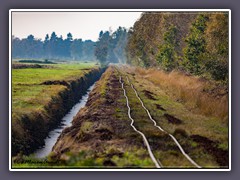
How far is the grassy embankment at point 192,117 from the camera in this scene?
1348 centimetres

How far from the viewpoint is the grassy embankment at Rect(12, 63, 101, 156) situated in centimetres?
1606

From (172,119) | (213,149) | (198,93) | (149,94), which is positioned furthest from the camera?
(149,94)

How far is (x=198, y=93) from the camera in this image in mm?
21625

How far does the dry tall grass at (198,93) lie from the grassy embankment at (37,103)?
6969 millimetres

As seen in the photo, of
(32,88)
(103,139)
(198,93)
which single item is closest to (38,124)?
(103,139)

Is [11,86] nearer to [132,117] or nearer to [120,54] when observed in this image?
[132,117]

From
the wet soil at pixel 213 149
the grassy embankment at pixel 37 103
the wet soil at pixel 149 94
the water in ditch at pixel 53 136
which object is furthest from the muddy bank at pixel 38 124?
the wet soil at pixel 213 149

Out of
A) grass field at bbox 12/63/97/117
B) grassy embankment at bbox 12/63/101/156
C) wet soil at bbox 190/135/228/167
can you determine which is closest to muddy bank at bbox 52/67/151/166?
grassy embankment at bbox 12/63/101/156

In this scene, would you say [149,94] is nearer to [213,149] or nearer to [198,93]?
[198,93]

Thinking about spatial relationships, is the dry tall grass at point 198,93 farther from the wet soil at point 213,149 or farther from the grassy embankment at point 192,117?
the wet soil at point 213,149

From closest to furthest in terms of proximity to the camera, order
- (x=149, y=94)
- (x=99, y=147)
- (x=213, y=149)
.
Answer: (x=213, y=149)
(x=99, y=147)
(x=149, y=94)

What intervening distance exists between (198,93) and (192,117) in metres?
3.47

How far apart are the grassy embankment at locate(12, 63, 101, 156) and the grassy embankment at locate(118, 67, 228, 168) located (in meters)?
4.42
